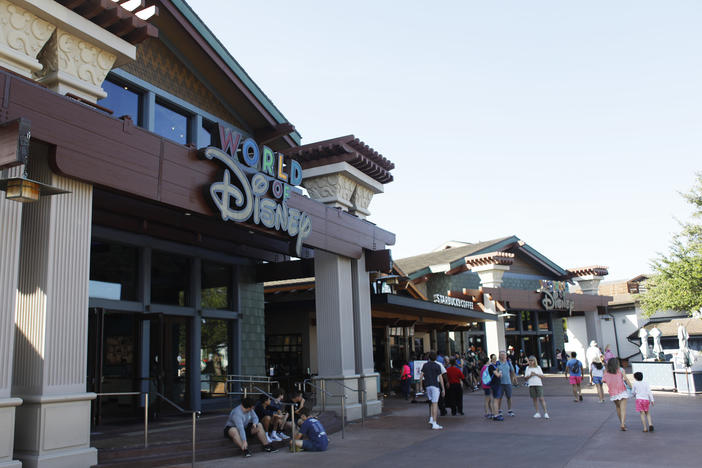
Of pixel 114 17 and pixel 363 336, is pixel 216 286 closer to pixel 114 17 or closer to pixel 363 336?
pixel 363 336

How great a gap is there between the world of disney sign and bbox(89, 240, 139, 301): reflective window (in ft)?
13.6

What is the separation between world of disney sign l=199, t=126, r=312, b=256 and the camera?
1098 cm

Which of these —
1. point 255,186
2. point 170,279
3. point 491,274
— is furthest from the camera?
point 491,274

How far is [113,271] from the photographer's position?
45.3 ft

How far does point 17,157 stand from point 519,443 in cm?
970

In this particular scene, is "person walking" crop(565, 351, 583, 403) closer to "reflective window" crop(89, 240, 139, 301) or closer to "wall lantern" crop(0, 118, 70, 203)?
"reflective window" crop(89, 240, 139, 301)

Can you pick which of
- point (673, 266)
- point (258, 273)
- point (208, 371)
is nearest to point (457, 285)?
point (673, 266)

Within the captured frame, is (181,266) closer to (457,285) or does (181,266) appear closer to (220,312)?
(220,312)

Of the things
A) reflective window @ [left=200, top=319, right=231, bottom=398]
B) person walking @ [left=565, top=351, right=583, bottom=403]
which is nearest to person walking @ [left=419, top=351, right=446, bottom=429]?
reflective window @ [left=200, top=319, right=231, bottom=398]

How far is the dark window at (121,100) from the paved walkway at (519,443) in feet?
25.8

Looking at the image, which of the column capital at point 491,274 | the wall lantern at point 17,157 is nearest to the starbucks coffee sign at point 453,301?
the column capital at point 491,274

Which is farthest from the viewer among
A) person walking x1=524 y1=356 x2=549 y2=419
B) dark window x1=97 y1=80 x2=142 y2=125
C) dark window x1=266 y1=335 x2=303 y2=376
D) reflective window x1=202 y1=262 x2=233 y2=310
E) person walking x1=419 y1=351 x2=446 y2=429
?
dark window x1=266 y1=335 x2=303 y2=376

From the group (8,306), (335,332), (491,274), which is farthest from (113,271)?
(491,274)

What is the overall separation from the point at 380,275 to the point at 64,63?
13483 millimetres
